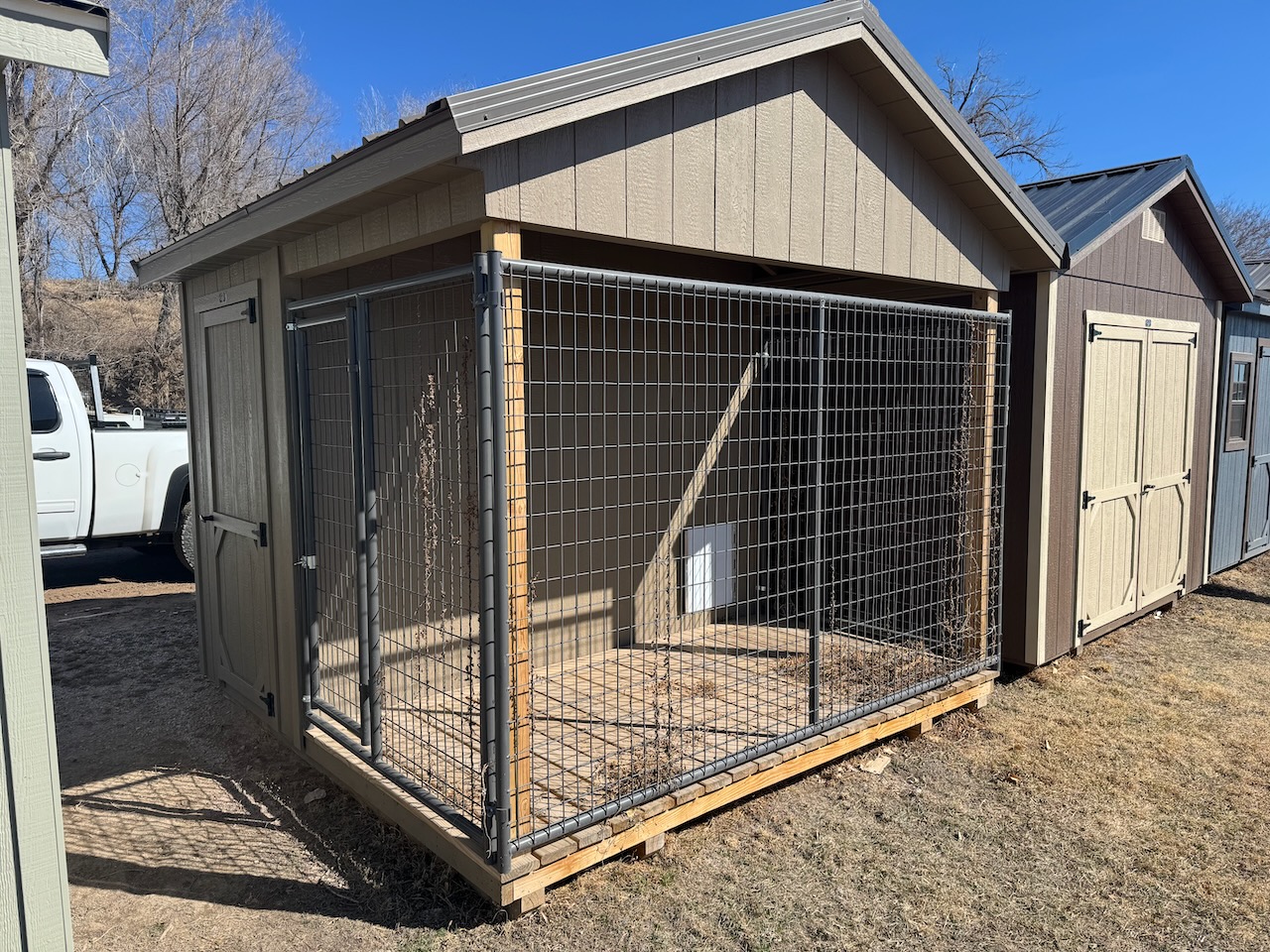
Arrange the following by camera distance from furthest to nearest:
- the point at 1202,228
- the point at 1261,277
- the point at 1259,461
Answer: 1. the point at 1261,277
2. the point at 1259,461
3. the point at 1202,228

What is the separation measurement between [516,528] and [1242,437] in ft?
25.9

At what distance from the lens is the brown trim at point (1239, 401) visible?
734cm

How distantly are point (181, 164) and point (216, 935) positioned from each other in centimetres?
1620

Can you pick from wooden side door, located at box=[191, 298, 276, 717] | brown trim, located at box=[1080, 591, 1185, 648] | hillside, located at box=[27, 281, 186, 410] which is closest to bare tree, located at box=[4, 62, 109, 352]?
hillside, located at box=[27, 281, 186, 410]

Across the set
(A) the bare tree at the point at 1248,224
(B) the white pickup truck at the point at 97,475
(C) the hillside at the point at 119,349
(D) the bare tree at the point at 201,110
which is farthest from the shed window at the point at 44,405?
(A) the bare tree at the point at 1248,224

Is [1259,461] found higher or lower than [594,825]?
higher

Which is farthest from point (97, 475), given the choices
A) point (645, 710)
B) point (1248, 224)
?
point (1248, 224)

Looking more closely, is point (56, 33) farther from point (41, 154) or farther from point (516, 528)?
point (41, 154)

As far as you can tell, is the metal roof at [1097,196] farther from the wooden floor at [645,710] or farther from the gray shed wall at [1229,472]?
the wooden floor at [645,710]

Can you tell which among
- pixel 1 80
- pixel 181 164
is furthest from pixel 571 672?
pixel 181 164

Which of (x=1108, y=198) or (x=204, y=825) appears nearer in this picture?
(x=204, y=825)

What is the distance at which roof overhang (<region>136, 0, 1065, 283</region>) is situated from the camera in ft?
8.18

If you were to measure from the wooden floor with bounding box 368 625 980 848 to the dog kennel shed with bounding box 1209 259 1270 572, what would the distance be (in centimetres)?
456

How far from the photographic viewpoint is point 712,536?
17.8 feet
